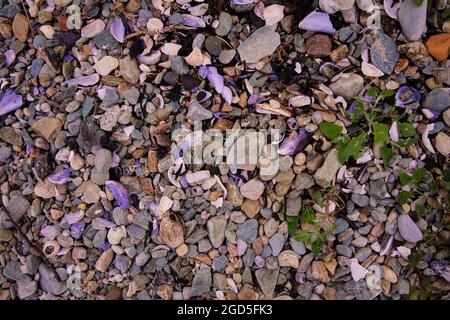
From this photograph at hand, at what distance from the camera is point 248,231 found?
4.31 ft

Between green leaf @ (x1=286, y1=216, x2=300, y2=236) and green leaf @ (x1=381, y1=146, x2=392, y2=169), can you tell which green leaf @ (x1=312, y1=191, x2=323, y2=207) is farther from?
green leaf @ (x1=381, y1=146, x2=392, y2=169)

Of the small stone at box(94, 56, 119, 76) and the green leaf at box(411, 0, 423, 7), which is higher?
the green leaf at box(411, 0, 423, 7)

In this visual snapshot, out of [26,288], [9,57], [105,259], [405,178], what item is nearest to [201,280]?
[105,259]

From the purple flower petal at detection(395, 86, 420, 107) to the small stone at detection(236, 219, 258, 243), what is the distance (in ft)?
1.53

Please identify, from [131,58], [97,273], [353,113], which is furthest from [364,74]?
[97,273]

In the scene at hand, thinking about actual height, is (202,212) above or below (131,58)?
below

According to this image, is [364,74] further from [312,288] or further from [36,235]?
[36,235]

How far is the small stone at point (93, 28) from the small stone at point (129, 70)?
0.33 ft

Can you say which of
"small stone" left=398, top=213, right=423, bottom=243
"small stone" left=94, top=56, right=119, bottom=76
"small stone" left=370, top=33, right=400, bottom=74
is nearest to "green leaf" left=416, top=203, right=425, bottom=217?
"small stone" left=398, top=213, right=423, bottom=243

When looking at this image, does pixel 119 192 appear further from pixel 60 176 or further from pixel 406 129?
pixel 406 129

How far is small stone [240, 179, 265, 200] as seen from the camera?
129 centimetres

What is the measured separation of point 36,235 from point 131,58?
536 millimetres

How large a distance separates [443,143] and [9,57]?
114 centimetres
